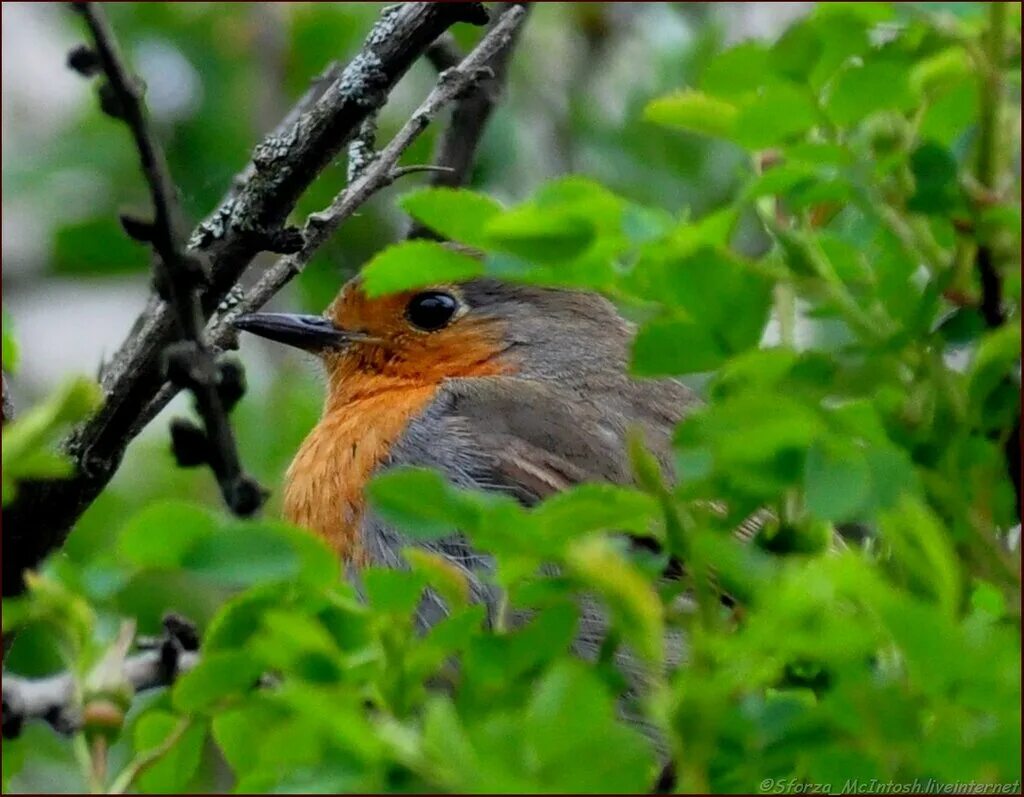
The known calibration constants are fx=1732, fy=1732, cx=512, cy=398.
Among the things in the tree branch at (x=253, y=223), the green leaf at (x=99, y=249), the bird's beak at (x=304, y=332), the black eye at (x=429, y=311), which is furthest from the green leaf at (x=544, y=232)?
the green leaf at (x=99, y=249)

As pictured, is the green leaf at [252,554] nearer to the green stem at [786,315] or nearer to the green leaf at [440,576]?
the green leaf at [440,576]

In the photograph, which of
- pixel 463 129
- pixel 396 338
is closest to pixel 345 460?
pixel 396 338

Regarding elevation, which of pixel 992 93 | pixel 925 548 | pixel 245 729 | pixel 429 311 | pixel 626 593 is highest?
pixel 992 93

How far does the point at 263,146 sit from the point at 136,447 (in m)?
2.92

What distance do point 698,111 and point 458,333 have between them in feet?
9.86

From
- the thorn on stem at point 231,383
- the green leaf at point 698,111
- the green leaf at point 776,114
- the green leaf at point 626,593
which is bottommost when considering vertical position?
the thorn on stem at point 231,383

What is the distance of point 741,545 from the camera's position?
1.47 metres

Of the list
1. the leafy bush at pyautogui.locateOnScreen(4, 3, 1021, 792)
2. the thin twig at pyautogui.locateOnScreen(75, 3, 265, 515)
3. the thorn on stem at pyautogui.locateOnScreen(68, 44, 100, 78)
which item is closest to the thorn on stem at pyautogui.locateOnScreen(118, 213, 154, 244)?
the thin twig at pyautogui.locateOnScreen(75, 3, 265, 515)

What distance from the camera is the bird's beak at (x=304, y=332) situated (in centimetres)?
442

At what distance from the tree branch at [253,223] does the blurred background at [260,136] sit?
7.70 ft

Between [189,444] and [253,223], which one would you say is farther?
[253,223]

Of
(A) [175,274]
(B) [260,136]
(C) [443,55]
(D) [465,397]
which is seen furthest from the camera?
(B) [260,136]

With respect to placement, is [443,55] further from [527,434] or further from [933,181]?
[933,181]

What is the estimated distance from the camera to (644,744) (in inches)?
50.1
